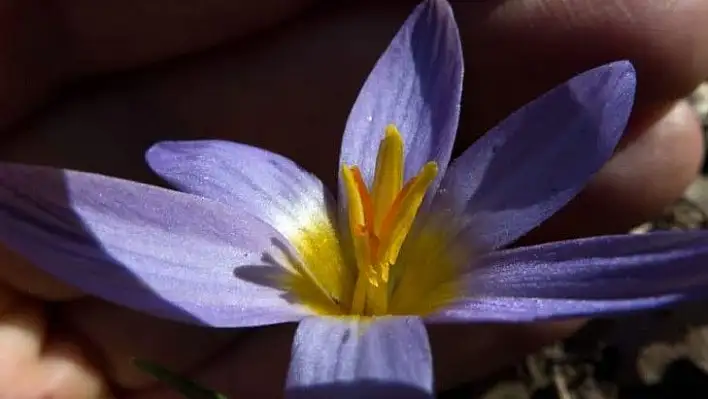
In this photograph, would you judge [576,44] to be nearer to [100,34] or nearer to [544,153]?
[544,153]

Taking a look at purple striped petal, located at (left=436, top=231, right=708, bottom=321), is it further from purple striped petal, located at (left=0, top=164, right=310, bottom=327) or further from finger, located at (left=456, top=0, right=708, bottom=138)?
finger, located at (left=456, top=0, right=708, bottom=138)

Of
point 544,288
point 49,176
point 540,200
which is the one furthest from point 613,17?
point 49,176

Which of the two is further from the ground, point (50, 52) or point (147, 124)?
point (50, 52)

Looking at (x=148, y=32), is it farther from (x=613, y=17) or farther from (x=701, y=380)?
(x=701, y=380)

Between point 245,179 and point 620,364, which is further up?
point 245,179

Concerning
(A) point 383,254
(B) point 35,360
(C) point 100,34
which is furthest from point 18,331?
(A) point 383,254

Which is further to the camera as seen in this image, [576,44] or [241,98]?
[241,98]
